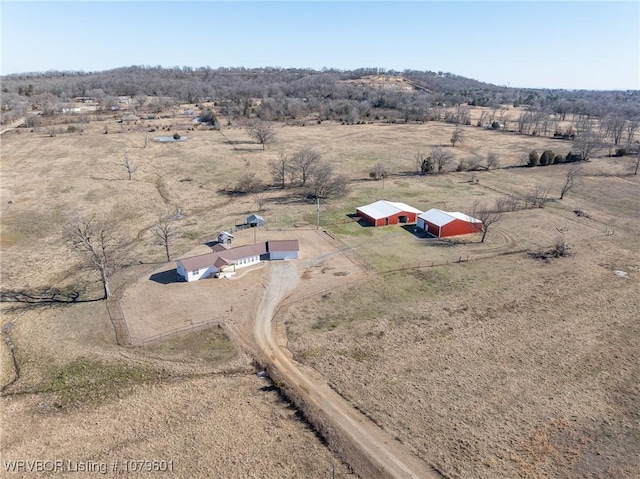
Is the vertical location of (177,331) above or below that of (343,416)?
above

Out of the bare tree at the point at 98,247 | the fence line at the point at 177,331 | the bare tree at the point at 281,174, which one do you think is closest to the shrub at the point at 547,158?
the bare tree at the point at 281,174

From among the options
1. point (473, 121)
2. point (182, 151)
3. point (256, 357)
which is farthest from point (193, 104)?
point (256, 357)

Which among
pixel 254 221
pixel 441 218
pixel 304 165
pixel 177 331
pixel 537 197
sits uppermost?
pixel 304 165

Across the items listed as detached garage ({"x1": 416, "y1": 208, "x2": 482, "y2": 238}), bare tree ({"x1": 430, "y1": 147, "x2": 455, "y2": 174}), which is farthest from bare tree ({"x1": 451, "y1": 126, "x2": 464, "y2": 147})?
detached garage ({"x1": 416, "y1": 208, "x2": 482, "y2": 238})

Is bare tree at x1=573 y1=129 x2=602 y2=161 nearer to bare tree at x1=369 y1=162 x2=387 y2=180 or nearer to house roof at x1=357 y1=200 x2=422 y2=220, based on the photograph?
bare tree at x1=369 y1=162 x2=387 y2=180

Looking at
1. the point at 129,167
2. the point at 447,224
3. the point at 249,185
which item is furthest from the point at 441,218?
the point at 129,167

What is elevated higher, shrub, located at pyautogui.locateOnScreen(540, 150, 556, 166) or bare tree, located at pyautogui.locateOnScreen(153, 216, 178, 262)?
shrub, located at pyautogui.locateOnScreen(540, 150, 556, 166)

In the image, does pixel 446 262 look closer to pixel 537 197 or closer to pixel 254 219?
pixel 254 219

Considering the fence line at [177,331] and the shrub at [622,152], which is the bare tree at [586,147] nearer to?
the shrub at [622,152]
